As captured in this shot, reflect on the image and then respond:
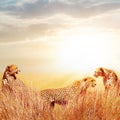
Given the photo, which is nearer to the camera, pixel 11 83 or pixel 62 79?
pixel 11 83

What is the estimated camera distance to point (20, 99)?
378 inches

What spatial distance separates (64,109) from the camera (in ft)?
30.5

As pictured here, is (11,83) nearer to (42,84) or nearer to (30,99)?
(30,99)

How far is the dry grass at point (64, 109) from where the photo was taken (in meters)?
9.10

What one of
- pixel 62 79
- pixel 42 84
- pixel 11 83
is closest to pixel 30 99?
pixel 11 83

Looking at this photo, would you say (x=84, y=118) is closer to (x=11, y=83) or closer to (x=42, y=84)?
(x=11, y=83)

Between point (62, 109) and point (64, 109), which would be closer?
point (64, 109)

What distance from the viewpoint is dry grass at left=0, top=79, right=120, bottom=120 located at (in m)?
9.10

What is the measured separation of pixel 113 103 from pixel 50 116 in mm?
942

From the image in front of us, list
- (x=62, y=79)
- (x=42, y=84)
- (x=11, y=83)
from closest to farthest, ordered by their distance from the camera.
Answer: (x=11, y=83), (x=42, y=84), (x=62, y=79)

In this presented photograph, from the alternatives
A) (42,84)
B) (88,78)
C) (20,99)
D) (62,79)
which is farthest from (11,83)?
(62,79)

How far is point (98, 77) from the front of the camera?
13.4m

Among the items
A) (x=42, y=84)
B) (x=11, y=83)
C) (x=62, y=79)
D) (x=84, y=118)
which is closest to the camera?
(x=84, y=118)

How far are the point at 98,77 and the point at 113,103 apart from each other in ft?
13.2
